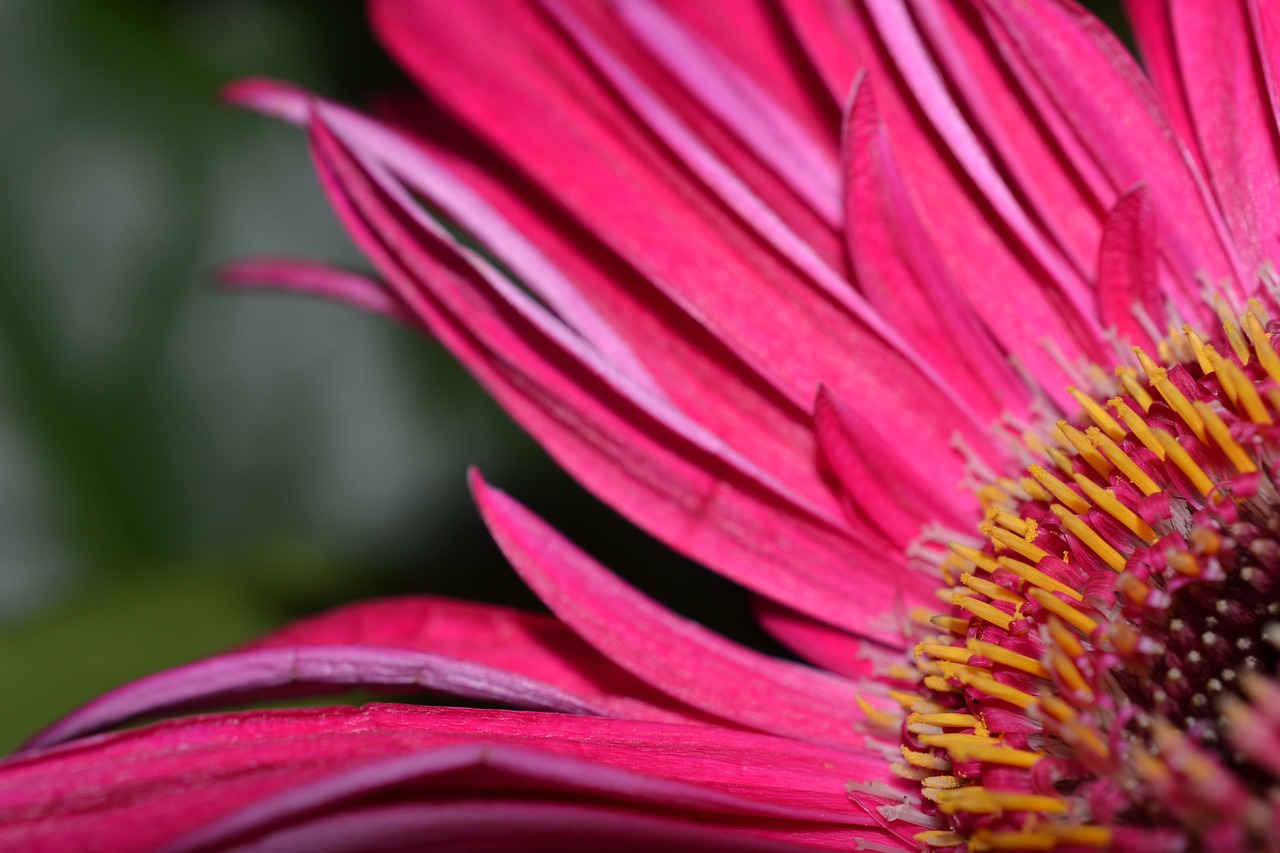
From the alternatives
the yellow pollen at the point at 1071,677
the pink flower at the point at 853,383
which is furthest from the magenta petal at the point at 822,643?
the yellow pollen at the point at 1071,677

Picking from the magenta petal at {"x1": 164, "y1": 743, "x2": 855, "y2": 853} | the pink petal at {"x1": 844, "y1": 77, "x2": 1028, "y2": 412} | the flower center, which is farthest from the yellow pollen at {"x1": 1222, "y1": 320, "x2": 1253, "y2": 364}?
the magenta petal at {"x1": 164, "y1": 743, "x2": 855, "y2": 853}

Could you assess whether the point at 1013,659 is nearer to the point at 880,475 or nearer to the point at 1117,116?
the point at 880,475

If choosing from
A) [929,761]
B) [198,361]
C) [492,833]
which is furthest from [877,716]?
[198,361]

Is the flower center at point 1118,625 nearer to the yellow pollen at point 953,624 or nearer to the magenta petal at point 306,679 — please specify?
the yellow pollen at point 953,624

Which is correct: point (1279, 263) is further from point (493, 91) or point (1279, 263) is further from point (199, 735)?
point (199, 735)

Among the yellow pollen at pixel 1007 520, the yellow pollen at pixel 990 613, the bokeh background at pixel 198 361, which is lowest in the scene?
the yellow pollen at pixel 990 613

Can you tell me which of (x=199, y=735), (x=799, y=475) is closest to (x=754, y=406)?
(x=799, y=475)

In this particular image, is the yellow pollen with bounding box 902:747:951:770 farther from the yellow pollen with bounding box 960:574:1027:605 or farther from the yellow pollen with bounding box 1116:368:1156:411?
the yellow pollen with bounding box 1116:368:1156:411
